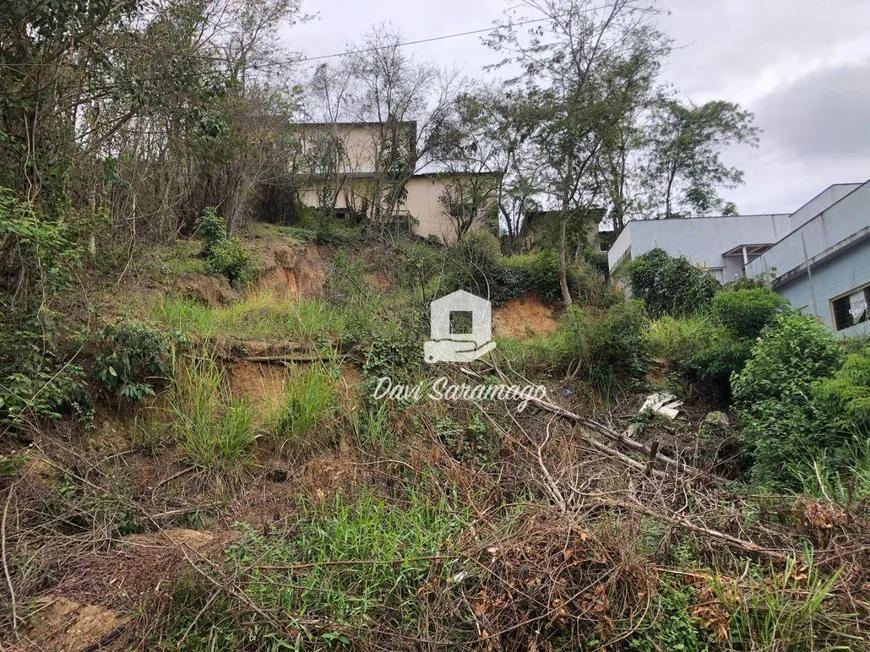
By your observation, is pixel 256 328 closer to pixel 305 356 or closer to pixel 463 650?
pixel 305 356

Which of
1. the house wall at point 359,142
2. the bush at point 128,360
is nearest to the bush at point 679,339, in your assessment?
the bush at point 128,360

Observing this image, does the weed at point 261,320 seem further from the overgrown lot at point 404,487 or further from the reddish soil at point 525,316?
the reddish soil at point 525,316

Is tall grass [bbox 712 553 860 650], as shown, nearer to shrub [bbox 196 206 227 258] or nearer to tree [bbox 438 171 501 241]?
shrub [bbox 196 206 227 258]

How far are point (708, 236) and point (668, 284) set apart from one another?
11.2 feet

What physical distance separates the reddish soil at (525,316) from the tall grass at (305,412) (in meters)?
7.26

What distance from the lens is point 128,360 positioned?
493cm

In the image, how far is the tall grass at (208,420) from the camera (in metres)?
4.88

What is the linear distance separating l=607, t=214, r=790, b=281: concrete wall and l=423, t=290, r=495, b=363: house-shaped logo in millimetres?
8062

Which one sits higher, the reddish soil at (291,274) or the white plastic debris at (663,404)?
Answer: the reddish soil at (291,274)

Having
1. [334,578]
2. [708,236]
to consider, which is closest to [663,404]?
[334,578]

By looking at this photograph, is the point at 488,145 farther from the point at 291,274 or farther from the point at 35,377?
the point at 35,377

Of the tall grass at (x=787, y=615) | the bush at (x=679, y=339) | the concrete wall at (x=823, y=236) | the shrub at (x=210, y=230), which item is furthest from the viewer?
the shrub at (x=210, y=230)

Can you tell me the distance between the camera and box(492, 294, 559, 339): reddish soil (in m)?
12.7

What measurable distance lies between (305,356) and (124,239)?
9.80 ft
